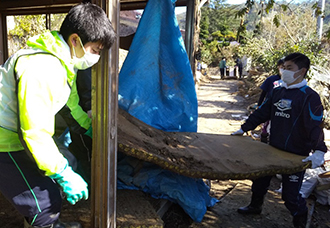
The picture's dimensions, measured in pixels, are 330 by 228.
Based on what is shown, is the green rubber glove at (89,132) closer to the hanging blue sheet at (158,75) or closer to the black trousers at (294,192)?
the hanging blue sheet at (158,75)

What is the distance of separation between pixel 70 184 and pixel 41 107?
0.44m

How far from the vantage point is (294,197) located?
119 inches

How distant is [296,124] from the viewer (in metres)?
3.03

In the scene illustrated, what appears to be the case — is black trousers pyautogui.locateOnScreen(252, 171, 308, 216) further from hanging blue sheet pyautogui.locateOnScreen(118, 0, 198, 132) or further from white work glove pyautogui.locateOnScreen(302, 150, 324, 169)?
hanging blue sheet pyautogui.locateOnScreen(118, 0, 198, 132)

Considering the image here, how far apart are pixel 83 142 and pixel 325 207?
118 inches

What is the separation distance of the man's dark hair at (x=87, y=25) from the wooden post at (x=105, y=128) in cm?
27

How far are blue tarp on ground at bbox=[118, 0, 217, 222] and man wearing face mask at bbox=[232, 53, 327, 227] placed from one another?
0.87 metres

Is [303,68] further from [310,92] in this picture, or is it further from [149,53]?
[149,53]

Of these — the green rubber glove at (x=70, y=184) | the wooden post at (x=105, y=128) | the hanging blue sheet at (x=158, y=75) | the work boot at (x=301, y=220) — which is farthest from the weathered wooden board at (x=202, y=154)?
the green rubber glove at (x=70, y=184)

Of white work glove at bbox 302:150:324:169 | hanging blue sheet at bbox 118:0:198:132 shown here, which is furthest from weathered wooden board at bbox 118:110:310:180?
hanging blue sheet at bbox 118:0:198:132

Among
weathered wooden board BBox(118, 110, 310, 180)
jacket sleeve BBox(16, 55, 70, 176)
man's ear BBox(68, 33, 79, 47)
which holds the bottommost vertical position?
weathered wooden board BBox(118, 110, 310, 180)

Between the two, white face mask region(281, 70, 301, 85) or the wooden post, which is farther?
white face mask region(281, 70, 301, 85)

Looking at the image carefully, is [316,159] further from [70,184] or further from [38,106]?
[38,106]

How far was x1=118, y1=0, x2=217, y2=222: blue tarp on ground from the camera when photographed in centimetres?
307
